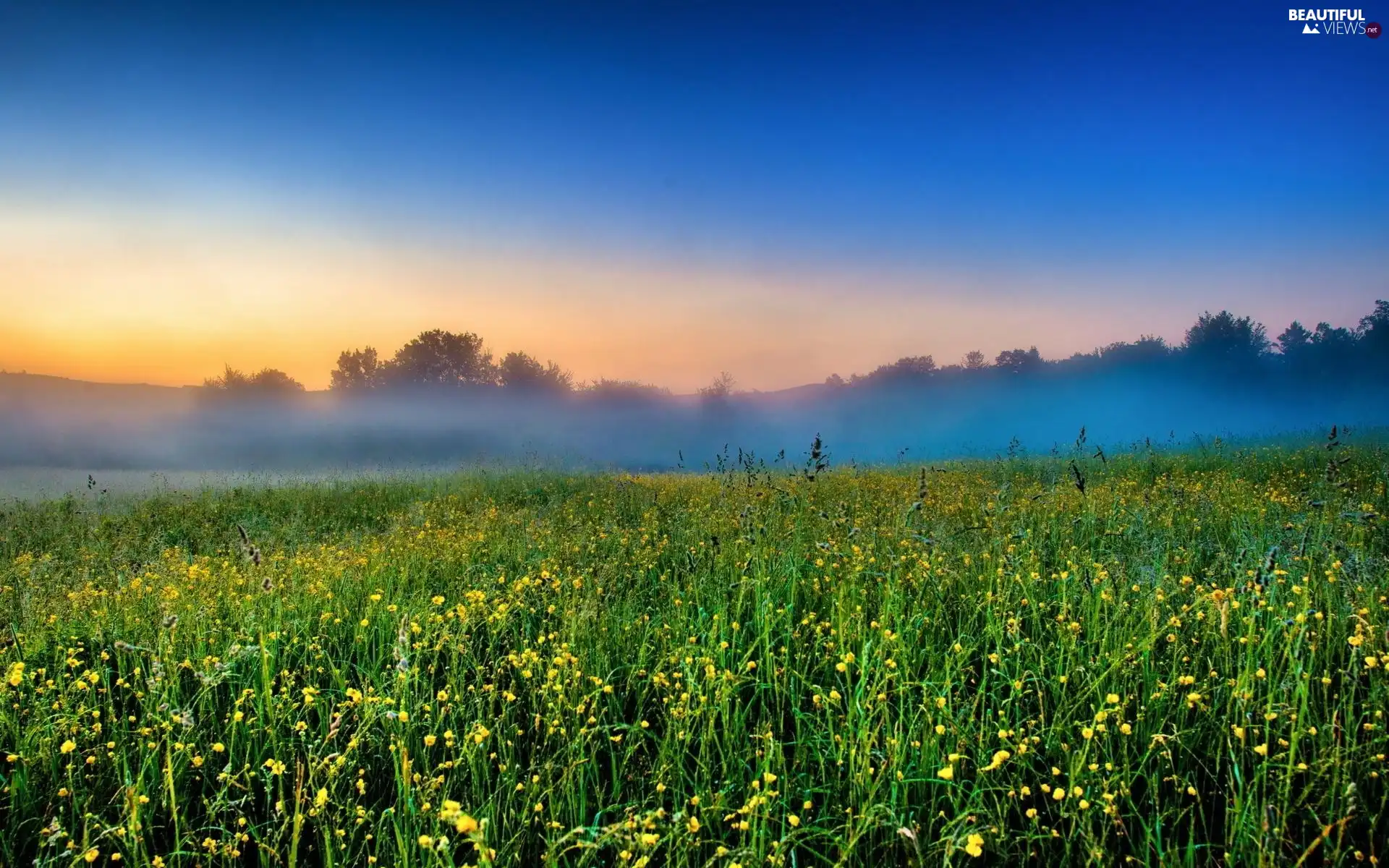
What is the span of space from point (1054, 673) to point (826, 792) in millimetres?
1592

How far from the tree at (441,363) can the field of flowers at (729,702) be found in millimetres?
57603

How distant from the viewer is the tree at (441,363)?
60.9 metres

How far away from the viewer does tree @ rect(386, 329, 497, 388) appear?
6091 centimetres

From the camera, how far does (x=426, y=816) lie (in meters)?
2.63

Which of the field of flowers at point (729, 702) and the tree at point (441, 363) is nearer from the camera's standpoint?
the field of flowers at point (729, 702)

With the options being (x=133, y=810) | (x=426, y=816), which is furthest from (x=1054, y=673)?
(x=133, y=810)

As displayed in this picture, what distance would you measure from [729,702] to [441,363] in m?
64.4

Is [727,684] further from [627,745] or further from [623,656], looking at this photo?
[623,656]

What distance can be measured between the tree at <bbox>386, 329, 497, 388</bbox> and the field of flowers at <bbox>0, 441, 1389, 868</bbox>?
2268 inches

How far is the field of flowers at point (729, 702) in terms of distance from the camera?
8.38ft

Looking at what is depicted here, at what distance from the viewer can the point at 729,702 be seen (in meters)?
3.30

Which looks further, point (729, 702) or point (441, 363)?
point (441, 363)

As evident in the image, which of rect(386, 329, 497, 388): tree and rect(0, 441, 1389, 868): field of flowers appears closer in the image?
rect(0, 441, 1389, 868): field of flowers

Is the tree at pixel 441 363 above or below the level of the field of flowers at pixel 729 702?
above
